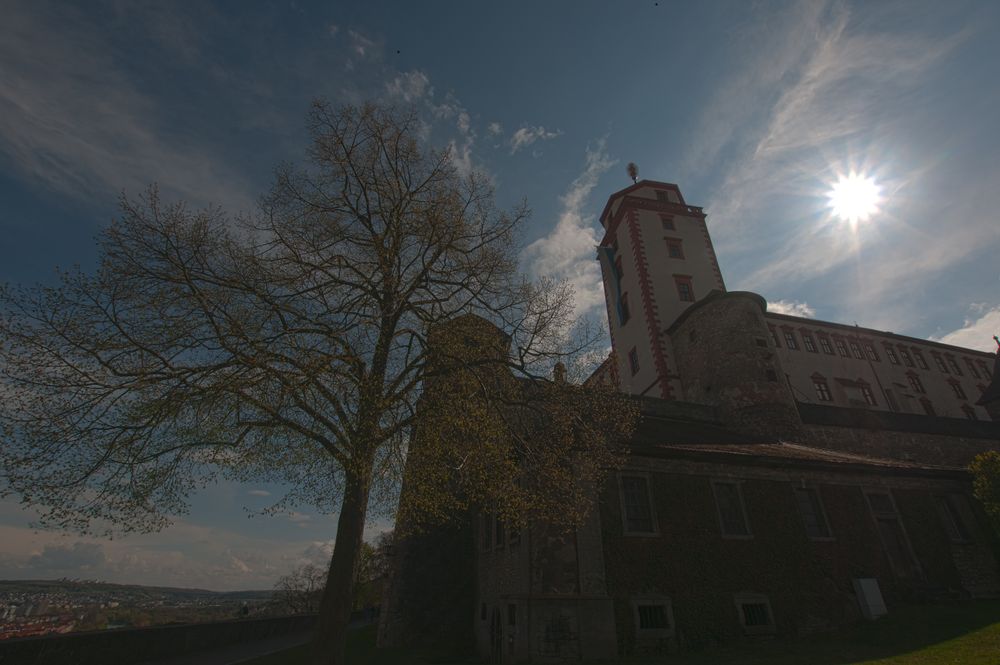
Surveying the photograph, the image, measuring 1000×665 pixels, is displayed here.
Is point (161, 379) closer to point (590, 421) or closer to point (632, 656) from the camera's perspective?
point (590, 421)

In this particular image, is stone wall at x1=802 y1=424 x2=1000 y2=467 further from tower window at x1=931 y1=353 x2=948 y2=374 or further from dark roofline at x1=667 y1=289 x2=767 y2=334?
tower window at x1=931 y1=353 x2=948 y2=374

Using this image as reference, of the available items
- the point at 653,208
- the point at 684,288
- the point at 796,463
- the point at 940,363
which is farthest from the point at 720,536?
the point at 940,363

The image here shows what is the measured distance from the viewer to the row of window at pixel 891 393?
32125 mm

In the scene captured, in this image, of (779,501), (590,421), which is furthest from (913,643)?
(590,421)

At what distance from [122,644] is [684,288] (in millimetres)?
30861

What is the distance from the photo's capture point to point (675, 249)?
105 feet

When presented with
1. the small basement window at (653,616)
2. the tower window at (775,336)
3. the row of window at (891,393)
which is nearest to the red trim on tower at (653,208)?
the tower window at (775,336)

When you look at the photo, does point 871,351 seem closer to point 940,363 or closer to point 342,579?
point 940,363

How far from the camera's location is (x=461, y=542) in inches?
732

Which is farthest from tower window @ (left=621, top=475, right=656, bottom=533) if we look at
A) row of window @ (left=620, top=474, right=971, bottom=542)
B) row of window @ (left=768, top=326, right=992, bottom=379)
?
row of window @ (left=768, top=326, right=992, bottom=379)

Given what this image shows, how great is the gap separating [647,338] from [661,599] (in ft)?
60.7

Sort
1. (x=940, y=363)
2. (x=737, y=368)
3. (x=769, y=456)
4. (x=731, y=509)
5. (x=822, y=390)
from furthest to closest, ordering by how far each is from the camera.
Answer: (x=940, y=363) → (x=822, y=390) → (x=737, y=368) → (x=769, y=456) → (x=731, y=509)

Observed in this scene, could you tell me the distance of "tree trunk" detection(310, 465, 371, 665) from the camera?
8922mm

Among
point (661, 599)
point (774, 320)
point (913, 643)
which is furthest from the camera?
point (774, 320)
